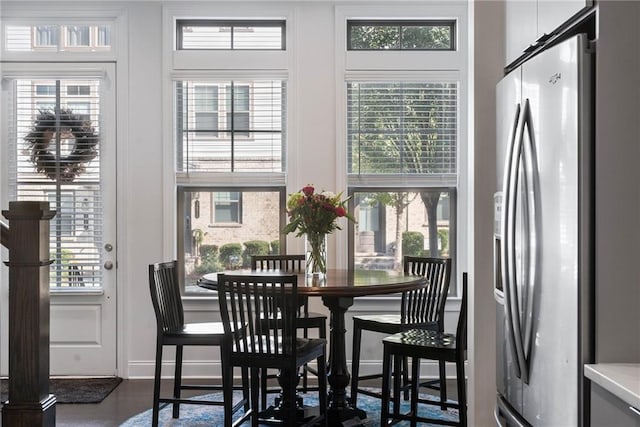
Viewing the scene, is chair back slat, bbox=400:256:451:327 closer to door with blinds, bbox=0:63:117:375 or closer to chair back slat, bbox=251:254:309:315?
chair back slat, bbox=251:254:309:315

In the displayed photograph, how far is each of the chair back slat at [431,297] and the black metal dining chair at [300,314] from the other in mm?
558

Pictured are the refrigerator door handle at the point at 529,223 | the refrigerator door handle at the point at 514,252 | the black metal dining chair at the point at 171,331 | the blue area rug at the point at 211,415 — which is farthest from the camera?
the blue area rug at the point at 211,415

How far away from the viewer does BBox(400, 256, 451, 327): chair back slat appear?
4379mm

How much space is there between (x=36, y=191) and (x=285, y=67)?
220cm

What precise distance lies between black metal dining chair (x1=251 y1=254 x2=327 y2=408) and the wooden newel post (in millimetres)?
1516

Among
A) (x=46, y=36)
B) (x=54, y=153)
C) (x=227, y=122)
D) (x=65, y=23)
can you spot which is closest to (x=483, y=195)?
(x=227, y=122)

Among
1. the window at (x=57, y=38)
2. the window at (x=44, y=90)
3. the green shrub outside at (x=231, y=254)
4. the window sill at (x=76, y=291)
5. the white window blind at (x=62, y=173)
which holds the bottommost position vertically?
the window sill at (x=76, y=291)

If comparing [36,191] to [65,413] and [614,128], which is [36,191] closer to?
[65,413]

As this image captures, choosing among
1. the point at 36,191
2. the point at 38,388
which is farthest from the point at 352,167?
the point at 38,388

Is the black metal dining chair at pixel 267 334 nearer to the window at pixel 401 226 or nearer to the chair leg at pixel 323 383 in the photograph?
the chair leg at pixel 323 383

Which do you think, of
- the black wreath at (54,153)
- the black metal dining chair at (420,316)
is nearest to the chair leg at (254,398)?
the black metal dining chair at (420,316)

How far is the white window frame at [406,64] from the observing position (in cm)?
527

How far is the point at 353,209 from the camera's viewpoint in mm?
5402

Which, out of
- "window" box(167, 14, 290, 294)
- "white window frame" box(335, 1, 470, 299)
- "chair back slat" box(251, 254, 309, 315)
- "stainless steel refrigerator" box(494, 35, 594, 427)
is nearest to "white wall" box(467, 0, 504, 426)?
"stainless steel refrigerator" box(494, 35, 594, 427)
